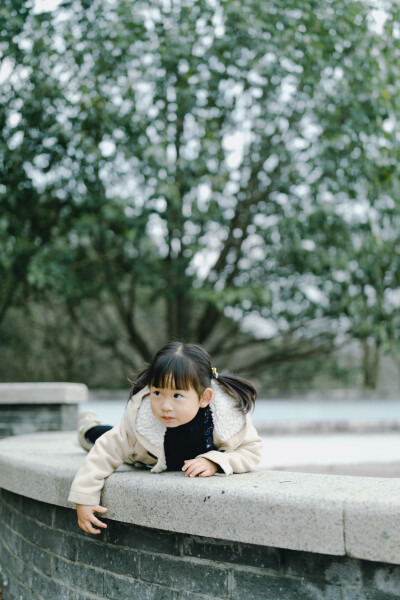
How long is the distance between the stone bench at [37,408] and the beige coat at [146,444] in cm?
336

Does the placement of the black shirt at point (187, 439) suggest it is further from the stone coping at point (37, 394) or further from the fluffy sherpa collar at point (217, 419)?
the stone coping at point (37, 394)

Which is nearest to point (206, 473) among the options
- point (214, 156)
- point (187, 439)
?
point (187, 439)

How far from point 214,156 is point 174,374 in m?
7.38

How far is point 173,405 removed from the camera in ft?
8.11

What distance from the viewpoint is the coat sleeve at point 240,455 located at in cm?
254

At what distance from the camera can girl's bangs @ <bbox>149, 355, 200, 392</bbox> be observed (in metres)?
2.46

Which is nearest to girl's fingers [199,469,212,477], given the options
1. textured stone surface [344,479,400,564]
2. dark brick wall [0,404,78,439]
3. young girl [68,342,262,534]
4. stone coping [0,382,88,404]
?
young girl [68,342,262,534]

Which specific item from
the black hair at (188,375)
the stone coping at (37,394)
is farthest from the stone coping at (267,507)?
the stone coping at (37,394)

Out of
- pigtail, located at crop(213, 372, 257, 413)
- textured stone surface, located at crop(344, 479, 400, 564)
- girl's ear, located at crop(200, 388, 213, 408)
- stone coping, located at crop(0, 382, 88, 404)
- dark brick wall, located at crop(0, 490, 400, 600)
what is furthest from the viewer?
stone coping, located at crop(0, 382, 88, 404)

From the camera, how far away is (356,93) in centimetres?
947

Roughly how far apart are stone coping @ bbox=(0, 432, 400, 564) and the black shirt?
0.11m

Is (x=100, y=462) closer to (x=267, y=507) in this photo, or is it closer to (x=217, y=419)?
(x=217, y=419)

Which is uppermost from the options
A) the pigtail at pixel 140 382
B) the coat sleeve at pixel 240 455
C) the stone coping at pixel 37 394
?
the pigtail at pixel 140 382

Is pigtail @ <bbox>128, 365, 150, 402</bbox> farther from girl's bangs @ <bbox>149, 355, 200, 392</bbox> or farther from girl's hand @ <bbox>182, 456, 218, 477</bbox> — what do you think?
girl's hand @ <bbox>182, 456, 218, 477</bbox>
